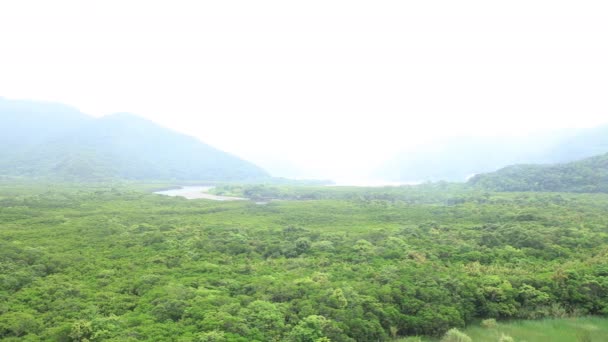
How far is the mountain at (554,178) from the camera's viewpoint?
10350 cm

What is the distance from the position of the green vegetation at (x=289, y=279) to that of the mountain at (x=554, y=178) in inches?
2316

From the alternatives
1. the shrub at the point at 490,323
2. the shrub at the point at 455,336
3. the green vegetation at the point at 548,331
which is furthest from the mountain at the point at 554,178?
the shrub at the point at 455,336

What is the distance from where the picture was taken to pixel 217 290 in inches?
1085

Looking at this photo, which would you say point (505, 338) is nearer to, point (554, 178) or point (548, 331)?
point (548, 331)

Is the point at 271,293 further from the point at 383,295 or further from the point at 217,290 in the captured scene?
the point at 383,295

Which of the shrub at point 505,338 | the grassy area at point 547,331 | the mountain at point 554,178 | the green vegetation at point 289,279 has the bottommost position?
the grassy area at point 547,331

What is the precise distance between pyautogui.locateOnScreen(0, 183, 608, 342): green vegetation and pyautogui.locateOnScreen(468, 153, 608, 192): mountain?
5883cm

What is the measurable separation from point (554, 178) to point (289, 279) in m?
113

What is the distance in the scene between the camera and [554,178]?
370ft

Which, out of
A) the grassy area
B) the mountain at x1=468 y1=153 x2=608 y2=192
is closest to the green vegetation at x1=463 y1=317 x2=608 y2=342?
the grassy area

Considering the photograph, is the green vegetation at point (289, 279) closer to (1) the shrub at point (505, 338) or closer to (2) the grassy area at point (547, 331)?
(2) the grassy area at point (547, 331)

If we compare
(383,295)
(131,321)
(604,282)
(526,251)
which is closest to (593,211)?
(526,251)

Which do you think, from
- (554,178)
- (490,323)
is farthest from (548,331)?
(554,178)

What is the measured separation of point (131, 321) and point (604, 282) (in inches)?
1343
